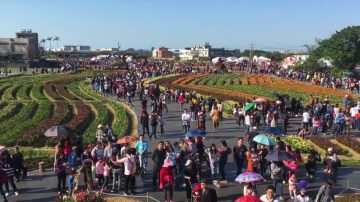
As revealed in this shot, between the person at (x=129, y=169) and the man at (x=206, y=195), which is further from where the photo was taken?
the person at (x=129, y=169)

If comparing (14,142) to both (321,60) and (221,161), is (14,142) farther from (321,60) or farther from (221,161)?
(321,60)

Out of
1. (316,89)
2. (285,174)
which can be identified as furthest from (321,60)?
(285,174)

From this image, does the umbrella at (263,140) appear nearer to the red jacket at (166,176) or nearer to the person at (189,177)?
the person at (189,177)

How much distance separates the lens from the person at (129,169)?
51.6 feet

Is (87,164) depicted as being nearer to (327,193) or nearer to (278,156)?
(278,156)

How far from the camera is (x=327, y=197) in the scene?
13.6 metres

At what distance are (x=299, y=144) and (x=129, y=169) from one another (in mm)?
10472

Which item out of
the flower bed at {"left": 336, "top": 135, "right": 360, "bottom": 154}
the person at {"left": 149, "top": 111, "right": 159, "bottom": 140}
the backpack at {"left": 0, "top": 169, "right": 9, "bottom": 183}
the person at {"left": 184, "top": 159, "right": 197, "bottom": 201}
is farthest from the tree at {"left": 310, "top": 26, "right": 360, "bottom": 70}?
the backpack at {"left": 0, "top": 169, "right": 9, "bottom": 183}

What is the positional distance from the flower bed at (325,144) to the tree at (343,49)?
1854 inches

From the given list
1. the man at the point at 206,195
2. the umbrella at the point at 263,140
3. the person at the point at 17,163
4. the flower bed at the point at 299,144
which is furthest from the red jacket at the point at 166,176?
the flower bed at the point at 299,144

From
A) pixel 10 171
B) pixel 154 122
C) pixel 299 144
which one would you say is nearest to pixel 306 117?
pixel 299 144

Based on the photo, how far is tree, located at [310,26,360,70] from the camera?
227 ft

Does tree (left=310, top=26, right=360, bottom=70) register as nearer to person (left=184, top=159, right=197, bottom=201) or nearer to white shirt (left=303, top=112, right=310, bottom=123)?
white shirt (left=303, top=112, right=310, bottom=123)

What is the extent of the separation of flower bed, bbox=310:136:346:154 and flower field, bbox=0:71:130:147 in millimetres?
10449
